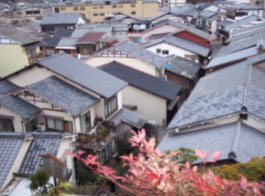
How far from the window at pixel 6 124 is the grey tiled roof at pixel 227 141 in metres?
7.79

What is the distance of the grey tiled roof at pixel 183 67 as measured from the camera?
80.8 feet

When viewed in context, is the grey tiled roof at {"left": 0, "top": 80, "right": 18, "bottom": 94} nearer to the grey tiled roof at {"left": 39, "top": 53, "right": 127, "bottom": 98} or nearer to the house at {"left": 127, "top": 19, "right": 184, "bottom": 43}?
the grey tiled roof at {"left": 39, "top": 53, "right": 127, "bottom": 98}

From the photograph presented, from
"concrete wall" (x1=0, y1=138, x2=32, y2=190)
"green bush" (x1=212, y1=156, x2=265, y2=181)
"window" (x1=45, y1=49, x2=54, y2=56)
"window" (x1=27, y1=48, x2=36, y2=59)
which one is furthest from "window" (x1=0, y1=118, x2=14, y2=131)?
"window" (x1=45, y1=49, x2=54, y2=56)

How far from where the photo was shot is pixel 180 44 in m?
31.0

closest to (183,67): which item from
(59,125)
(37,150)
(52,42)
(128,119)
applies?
(128,119)

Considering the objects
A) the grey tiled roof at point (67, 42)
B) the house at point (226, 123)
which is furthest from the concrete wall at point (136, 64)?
the grey tiled roof at point (67, 42)

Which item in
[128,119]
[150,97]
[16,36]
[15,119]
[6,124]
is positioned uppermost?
[16,36]

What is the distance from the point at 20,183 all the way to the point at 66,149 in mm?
2403

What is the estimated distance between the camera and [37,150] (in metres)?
9.37

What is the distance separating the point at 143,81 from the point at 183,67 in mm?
7278

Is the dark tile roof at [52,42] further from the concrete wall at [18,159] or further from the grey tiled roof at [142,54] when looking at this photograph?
the concrete wall at [18,159]

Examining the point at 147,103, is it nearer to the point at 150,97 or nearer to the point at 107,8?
the point at 150,97

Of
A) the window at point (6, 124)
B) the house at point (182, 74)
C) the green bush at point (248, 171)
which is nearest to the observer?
the green bush at point (248, 171)

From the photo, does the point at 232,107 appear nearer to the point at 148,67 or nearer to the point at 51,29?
the point at 148,67
